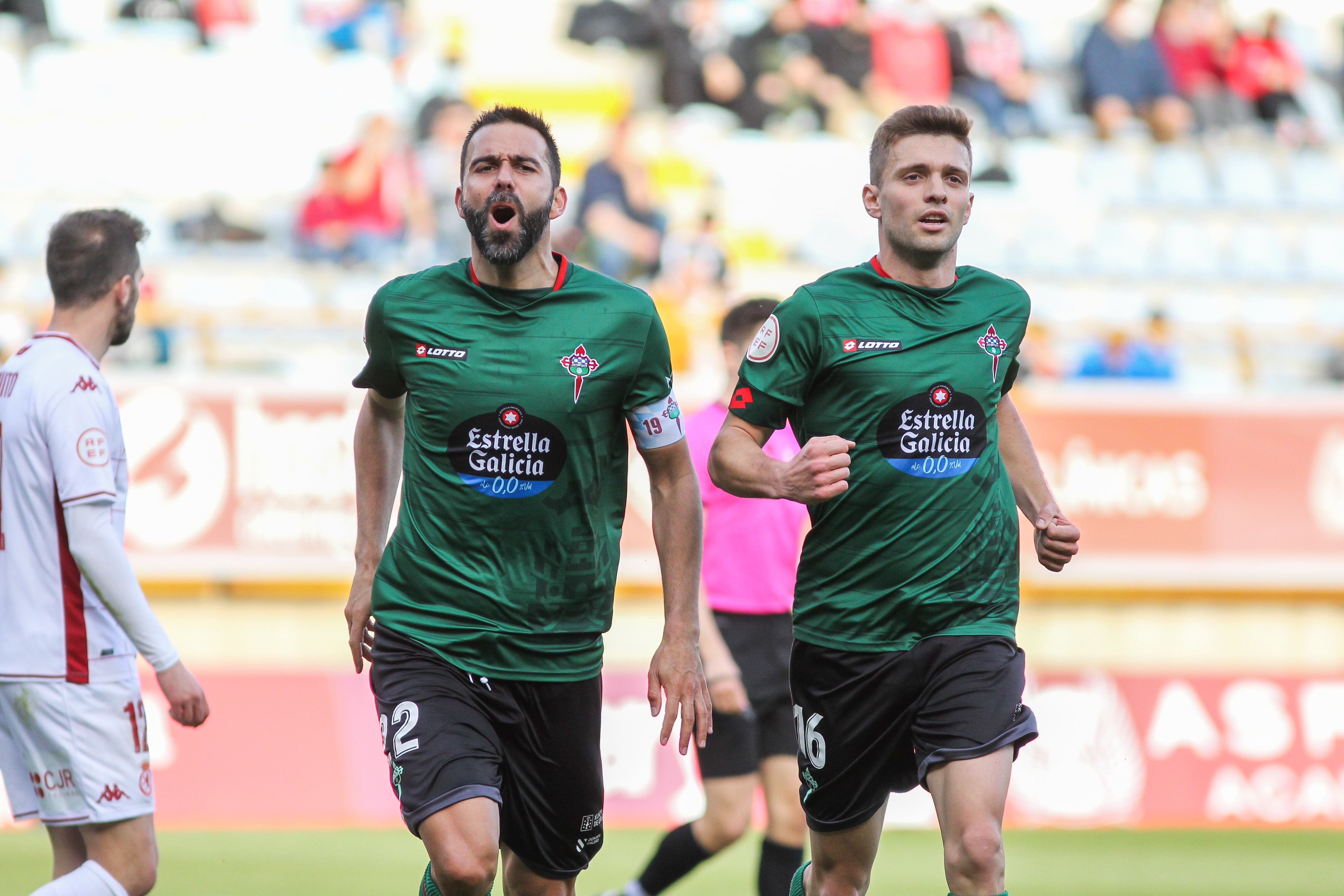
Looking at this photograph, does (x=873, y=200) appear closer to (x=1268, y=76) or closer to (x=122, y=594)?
(x=122, y=594)

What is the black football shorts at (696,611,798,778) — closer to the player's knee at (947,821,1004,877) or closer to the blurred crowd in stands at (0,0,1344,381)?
the player's knee at (947,821,1004,877)

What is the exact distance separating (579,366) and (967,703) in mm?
1409

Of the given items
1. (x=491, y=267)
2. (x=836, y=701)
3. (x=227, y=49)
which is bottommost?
(x=836, y=701)

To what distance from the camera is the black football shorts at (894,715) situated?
4.52 m

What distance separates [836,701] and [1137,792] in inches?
248

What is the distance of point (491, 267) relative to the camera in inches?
178

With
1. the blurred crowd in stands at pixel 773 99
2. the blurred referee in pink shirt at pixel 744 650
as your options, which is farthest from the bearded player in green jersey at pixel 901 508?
the blurred crowd in stands at pixel 773 99

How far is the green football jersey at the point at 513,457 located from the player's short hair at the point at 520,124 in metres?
0.31

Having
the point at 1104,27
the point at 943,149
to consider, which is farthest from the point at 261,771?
the point at 1104,27

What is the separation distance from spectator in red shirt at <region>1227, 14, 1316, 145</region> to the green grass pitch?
27.8ft

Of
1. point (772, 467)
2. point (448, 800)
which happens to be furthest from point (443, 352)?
point (448, 800)

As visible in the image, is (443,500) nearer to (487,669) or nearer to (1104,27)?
(487,669)

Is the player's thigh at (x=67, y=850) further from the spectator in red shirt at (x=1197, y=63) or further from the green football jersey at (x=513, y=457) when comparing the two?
the spectator in red shirt at (x=1197, y=63)

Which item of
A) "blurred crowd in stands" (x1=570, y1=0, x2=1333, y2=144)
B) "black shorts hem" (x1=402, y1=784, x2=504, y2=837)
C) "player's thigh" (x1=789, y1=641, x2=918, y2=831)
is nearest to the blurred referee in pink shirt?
"player's thigh" (x1=789, y1=641, x2=918, y2=831)
